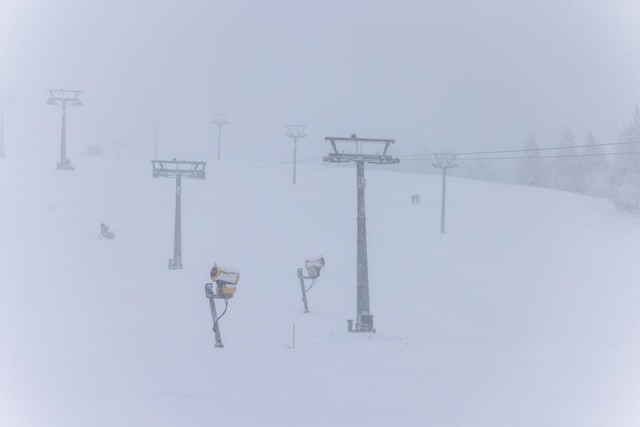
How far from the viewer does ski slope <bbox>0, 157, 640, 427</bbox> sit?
8500mm

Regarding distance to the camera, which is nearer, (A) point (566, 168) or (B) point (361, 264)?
(B) point (361, 264)

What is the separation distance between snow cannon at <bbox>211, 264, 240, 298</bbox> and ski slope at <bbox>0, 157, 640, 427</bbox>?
117cm

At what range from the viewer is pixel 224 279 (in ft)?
47.2

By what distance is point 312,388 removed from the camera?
916 centimetres

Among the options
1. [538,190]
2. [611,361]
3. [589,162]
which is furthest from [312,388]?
[589,162]

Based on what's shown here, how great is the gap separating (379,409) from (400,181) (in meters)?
69.4

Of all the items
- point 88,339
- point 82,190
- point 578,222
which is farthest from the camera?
point 578,222

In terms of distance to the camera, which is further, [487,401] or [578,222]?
[578,222]

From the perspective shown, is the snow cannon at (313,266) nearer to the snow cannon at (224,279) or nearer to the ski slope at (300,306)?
the ski slope at (300,306)

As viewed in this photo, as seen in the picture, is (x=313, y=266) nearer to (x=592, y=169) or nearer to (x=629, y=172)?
(x=629, y=172)

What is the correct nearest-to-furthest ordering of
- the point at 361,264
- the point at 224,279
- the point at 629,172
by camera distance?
the point at 224,279 < the point at 361,264 < the point at 629,172

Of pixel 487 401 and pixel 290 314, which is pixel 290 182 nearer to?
pixel 290 314

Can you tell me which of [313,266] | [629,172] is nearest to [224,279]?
[313,266]

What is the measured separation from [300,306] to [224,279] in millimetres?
11409
